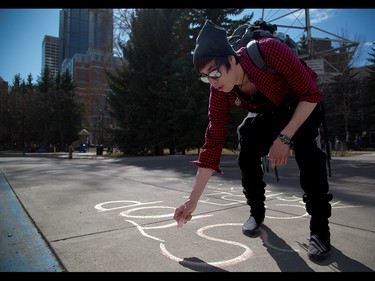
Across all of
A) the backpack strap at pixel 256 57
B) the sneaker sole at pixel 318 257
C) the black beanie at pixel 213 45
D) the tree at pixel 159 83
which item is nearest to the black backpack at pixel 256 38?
the backpack strap at pixel 256 57

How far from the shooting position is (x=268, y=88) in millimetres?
2006

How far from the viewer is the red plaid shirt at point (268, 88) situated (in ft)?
6.18

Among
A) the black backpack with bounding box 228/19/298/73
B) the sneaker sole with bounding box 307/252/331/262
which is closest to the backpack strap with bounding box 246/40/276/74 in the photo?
the black backpack with bounding box 228/19/298/73

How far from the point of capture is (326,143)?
7.55 ft

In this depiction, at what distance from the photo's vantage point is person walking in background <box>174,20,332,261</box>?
1887mm

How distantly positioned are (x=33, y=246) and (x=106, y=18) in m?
26.8

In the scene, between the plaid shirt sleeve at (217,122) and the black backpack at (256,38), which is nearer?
the black backpack at (256,38)

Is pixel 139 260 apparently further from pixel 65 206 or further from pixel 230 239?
pixel 65 206

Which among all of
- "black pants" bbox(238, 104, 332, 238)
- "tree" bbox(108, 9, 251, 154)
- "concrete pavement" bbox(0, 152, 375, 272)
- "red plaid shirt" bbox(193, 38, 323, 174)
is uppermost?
"tree" bbox(108, 9, 251, 154)

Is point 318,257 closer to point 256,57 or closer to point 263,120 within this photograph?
point 263,120

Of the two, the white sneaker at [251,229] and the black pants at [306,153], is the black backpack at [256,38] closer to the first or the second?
the black pants at [306,153]

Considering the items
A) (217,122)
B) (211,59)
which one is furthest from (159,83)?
(211,59)

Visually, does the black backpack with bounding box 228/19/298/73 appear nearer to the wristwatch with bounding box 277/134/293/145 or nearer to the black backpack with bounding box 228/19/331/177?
the black backpack with bounding box 228/19/331/177

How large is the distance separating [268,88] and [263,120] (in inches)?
13.6
